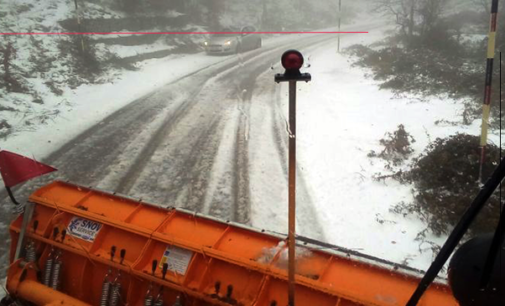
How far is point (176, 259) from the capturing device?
4145 millimetres

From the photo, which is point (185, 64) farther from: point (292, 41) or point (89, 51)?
point (292, 41)

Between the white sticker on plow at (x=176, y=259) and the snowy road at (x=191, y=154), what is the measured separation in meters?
2.60

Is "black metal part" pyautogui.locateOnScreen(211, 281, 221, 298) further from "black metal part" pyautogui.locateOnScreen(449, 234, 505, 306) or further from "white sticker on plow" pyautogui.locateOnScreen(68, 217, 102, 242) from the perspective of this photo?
"black metal part" pyautogui.locateOnScreen(449, 234, 505, 306)

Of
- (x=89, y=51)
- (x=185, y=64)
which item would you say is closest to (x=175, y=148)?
(x=89, y=51)

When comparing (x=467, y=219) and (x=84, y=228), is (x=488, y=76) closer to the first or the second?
(x=467, y=219)

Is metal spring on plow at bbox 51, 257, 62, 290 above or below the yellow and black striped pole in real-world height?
below

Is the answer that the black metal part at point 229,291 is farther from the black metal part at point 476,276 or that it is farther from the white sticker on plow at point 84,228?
the black metal part at point 476,276

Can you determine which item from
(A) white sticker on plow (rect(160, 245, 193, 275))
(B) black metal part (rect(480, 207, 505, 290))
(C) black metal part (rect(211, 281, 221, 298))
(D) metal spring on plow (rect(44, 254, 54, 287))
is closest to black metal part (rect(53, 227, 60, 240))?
(D) metal spring on plow (rect(44, 254, 54, 287))

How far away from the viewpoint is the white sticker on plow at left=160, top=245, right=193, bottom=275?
13.4ft

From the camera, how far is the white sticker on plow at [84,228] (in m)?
4.57

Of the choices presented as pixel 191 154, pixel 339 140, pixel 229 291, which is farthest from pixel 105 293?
pixel 339 140

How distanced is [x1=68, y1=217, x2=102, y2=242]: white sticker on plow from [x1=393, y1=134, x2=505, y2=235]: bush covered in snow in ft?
16.6

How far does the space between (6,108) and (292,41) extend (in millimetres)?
21017

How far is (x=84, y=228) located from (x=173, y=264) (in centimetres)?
135
